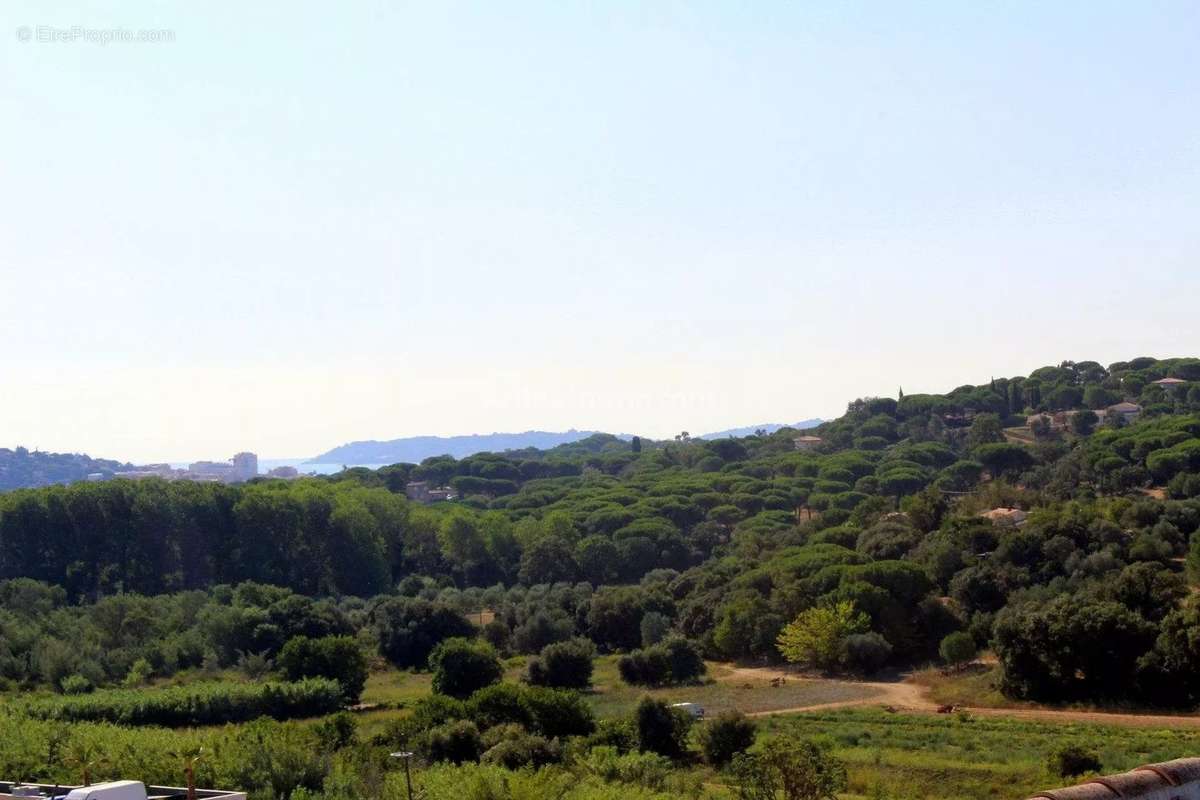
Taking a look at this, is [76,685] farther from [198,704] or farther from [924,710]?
[924,710]

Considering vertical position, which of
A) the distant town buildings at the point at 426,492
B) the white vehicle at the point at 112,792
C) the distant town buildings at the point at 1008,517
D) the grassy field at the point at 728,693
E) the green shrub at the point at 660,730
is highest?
the distant town buildings at the point at 426,492

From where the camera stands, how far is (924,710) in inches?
1281

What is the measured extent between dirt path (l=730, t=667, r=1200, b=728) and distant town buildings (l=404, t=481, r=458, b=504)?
56672 mm

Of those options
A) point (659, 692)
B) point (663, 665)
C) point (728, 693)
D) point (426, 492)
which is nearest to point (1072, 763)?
point (728, 693)

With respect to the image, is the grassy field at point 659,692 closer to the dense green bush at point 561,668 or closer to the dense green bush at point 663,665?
the dense green bush at point 663,665

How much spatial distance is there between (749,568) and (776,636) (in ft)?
26.8

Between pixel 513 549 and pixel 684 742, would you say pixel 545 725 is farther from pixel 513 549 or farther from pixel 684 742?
pixel 513 549

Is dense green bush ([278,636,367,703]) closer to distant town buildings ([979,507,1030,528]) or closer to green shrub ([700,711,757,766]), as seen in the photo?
green shrub ([700,711,757,766])

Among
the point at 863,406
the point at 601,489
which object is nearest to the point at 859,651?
the point at 601,489

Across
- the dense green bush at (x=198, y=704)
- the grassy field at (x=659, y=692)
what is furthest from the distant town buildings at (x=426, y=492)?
the dense green bush at (x=198, y=704)

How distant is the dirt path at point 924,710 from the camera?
29.6 m

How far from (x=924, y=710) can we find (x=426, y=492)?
68142 millimetres

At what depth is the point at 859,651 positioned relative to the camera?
4003cm

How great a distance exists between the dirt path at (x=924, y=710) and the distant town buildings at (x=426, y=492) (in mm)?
56672
